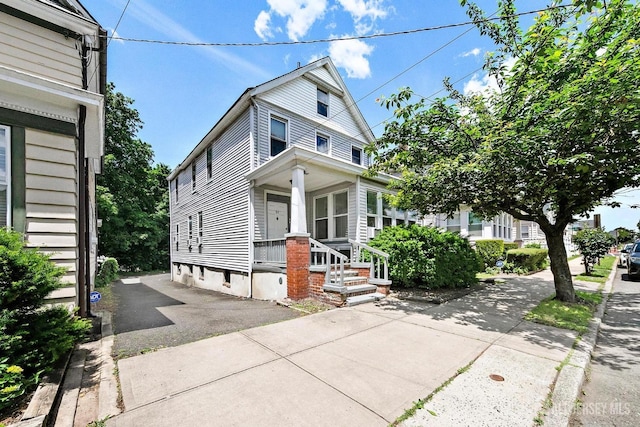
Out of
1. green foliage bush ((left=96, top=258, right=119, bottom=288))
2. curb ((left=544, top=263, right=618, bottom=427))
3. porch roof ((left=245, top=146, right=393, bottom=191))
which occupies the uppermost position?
porch roof ((left=245, top=146, right=393, bottom=191))

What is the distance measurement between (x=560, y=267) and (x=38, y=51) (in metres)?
11.6

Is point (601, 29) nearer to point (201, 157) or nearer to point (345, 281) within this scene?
point (345, 281)

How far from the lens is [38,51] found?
4.69m

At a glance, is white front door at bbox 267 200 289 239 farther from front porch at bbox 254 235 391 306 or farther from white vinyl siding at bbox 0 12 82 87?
white vinyl siding at bbox 0 12 82 87

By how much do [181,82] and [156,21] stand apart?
2.52 m

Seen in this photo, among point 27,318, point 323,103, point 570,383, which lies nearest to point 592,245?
point 570,383

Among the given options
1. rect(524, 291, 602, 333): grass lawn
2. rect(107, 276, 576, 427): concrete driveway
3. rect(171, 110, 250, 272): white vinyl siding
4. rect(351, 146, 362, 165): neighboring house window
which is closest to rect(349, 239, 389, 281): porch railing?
rect(107, 276, 576, 427): concrete driveway

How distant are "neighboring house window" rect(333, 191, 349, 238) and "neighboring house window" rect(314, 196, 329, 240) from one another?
39 cm

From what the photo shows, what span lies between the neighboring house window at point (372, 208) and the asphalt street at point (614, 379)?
257 inches

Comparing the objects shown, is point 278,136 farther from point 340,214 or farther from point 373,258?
point 373,258

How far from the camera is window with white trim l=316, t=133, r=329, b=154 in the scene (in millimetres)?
12469

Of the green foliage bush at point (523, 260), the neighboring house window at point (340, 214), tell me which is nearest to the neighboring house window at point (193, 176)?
the neighboring house window at point (340, 214)

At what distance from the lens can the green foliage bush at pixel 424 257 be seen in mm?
8008

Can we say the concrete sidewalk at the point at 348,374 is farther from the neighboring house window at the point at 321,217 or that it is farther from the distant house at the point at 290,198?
the neighboring house window at the point at 321,217
